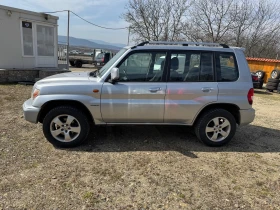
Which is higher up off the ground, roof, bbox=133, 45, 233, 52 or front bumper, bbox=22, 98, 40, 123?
roof, bbox=133, 45, 233, 52

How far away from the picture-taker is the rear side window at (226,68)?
432cm

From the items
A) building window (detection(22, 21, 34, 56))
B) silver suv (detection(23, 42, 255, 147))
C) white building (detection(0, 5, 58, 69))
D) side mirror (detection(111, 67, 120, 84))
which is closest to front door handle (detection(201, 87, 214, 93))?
silver suv (detection(23, 42, 255, 147))

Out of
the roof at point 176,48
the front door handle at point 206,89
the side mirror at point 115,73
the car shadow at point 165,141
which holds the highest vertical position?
the roof at point 176,48

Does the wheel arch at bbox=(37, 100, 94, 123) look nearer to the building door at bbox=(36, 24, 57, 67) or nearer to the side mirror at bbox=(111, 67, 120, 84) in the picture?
the side mirror at bbox=(111, 67, 120, 84)

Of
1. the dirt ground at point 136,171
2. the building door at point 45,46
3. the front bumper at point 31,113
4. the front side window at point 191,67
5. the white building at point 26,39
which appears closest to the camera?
the dirt ground at point 136,171

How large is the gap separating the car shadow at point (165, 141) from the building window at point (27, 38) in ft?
28.6

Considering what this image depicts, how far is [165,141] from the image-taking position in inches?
186

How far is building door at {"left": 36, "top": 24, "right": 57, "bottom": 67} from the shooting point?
40.5 ft

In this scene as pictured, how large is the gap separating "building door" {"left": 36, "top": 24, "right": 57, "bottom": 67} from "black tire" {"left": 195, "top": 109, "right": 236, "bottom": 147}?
417 inches

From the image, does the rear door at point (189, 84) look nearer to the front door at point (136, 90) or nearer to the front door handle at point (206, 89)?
the front door handle at point (206, 89)

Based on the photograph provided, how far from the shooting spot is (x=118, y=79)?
4086 mm

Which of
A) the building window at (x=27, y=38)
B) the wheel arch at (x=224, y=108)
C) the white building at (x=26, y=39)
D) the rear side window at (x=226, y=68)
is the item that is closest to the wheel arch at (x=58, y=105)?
the wheel arch at (x=224, y=108)

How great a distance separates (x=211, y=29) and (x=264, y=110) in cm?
1988

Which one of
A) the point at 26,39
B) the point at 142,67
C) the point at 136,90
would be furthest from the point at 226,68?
the point at 26,39
